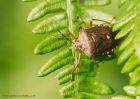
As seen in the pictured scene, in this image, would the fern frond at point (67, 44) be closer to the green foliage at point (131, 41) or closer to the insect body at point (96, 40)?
the insect body at point (96, 40)

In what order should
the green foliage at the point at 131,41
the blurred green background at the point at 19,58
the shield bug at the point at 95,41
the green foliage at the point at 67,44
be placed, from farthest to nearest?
the blurred green background at the point at 19,58 → the shield bug at the point at 95,41 → the green foliage at the point at 67,44 → the green foliage at the point at 131,41

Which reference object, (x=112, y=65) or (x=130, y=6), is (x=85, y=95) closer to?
(x=130, y=6)

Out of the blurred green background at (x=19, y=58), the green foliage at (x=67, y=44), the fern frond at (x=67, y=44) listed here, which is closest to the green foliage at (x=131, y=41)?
the green foliage at (x=67, y=44)

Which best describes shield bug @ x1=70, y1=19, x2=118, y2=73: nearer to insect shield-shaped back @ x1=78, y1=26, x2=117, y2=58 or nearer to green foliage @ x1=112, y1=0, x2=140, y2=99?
insect shield-shaped back @ x1=78, y1=26, x2=117, y2=58

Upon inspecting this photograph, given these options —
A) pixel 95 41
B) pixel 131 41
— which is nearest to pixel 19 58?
pixel 95 41

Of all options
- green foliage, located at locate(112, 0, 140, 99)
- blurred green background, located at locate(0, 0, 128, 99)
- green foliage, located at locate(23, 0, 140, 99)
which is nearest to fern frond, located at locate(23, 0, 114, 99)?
green foliage, located at locate(23, 0, 140, 99)

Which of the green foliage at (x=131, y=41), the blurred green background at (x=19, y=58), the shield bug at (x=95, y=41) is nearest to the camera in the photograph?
the green foliage at (x=131, y=41)

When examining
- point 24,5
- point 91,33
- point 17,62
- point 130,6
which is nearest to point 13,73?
point 17,62
